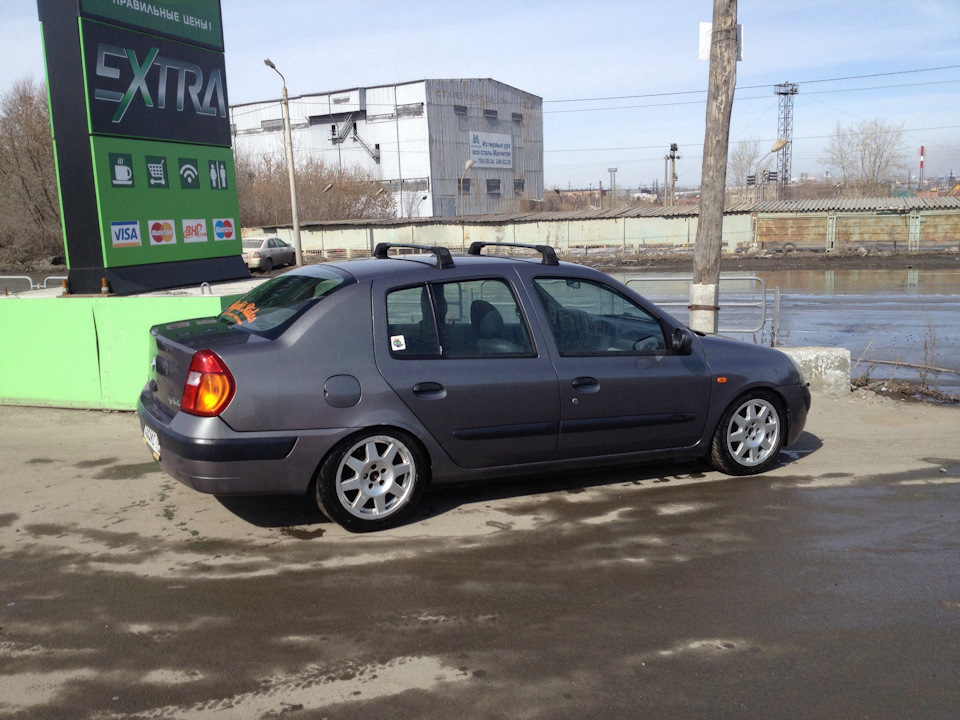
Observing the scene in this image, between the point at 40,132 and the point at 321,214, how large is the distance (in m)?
17.9

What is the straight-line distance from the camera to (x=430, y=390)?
4.95m

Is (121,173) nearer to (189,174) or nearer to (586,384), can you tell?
(189,174)

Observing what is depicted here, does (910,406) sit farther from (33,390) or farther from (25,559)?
(33,390)

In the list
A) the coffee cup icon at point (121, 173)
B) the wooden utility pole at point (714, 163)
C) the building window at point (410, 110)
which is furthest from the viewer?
the building window at point (410, 110)

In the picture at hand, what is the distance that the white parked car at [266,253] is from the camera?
35000 millimetres

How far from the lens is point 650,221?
139 ft

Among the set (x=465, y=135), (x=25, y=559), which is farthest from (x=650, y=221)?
(x=25, y=559)

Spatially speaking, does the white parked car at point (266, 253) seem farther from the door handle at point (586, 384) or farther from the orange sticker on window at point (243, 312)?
the door handle at point (586, 384)

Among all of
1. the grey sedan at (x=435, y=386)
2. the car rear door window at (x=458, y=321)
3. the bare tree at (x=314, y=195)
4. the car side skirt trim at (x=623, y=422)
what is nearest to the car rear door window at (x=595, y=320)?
the grey sedan at (x=435, y=386)

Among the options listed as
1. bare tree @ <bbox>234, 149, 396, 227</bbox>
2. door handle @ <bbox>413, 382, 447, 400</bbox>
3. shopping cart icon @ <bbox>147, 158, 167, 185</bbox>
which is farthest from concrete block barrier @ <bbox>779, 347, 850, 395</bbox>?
bare tree @ <bbox>234, 149, 396, 227</bbox>

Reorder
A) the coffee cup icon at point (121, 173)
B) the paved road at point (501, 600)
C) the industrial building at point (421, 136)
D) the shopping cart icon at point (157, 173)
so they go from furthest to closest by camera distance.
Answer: the industrial building at point (421, 136), the shopping cart icon at point (157, 173), the coffee cup icon at point (121, 173), the paved road at point (501, 600)

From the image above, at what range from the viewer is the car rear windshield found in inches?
193

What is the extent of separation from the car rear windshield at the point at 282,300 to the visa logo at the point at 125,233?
6.01m

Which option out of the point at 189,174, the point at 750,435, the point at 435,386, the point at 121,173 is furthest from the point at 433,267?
the point at 189,174
